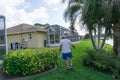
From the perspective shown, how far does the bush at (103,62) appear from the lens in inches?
335

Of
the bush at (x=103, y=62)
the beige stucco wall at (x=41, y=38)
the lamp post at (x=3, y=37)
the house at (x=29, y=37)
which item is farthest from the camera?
the beige stucco wall at (x=41, y=38)

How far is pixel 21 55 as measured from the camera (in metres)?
7.86

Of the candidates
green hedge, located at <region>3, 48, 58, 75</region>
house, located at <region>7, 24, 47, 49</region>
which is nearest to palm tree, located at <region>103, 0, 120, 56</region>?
green hedge, located at <region>3, 48, 58, 75</region>

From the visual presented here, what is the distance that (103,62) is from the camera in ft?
30.0

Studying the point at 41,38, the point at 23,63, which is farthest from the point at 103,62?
the point at 41,38

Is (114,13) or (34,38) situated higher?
(114,13)

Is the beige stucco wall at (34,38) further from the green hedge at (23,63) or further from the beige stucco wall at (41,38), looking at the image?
the green hedge at (23,63)

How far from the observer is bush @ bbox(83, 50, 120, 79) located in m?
8.51

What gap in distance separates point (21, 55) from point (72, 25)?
11.3 meters

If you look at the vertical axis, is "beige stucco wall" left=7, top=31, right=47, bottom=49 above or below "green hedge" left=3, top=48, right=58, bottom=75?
Answer: above

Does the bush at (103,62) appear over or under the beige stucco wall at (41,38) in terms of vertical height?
under

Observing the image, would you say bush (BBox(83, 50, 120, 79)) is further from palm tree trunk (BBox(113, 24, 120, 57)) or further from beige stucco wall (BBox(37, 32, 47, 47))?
beige stucco wall (BBox(37, 32, 47, 47))

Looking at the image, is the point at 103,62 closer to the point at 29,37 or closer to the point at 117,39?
the point at 117,39

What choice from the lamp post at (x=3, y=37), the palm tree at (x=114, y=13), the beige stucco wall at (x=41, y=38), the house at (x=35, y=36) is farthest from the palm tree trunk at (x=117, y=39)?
the beige stucco wall at (x=41, y=38)
